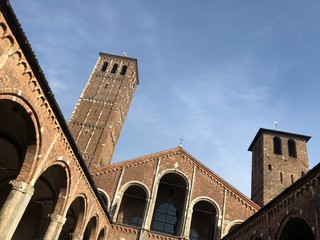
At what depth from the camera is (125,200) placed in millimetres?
23984

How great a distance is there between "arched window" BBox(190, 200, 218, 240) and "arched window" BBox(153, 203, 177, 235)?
5.55 ft

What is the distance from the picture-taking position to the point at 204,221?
2411 cm

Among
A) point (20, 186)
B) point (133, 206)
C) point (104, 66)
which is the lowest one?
point (20, 186)

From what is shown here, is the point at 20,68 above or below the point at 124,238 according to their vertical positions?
above

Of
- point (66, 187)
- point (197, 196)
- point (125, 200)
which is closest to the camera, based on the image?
point (66, 187)

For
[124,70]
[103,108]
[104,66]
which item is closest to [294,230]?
[103,108]

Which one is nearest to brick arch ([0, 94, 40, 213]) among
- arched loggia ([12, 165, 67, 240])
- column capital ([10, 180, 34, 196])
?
column capital ([10, 180, 34, 196])

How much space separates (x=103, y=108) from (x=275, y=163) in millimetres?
19140

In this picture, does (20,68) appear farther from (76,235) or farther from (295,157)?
(295,157)

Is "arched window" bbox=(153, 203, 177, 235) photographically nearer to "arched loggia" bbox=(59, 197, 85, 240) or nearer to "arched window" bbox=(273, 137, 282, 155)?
"arched loggia" bbox=(59, 197, 85, 240)

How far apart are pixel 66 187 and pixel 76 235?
3540 millimetres

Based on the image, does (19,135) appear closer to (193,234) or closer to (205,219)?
(193,234)

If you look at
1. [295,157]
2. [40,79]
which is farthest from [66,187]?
[295,157]

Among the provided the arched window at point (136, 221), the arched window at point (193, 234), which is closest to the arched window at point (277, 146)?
the arched window at point (193, 234)
